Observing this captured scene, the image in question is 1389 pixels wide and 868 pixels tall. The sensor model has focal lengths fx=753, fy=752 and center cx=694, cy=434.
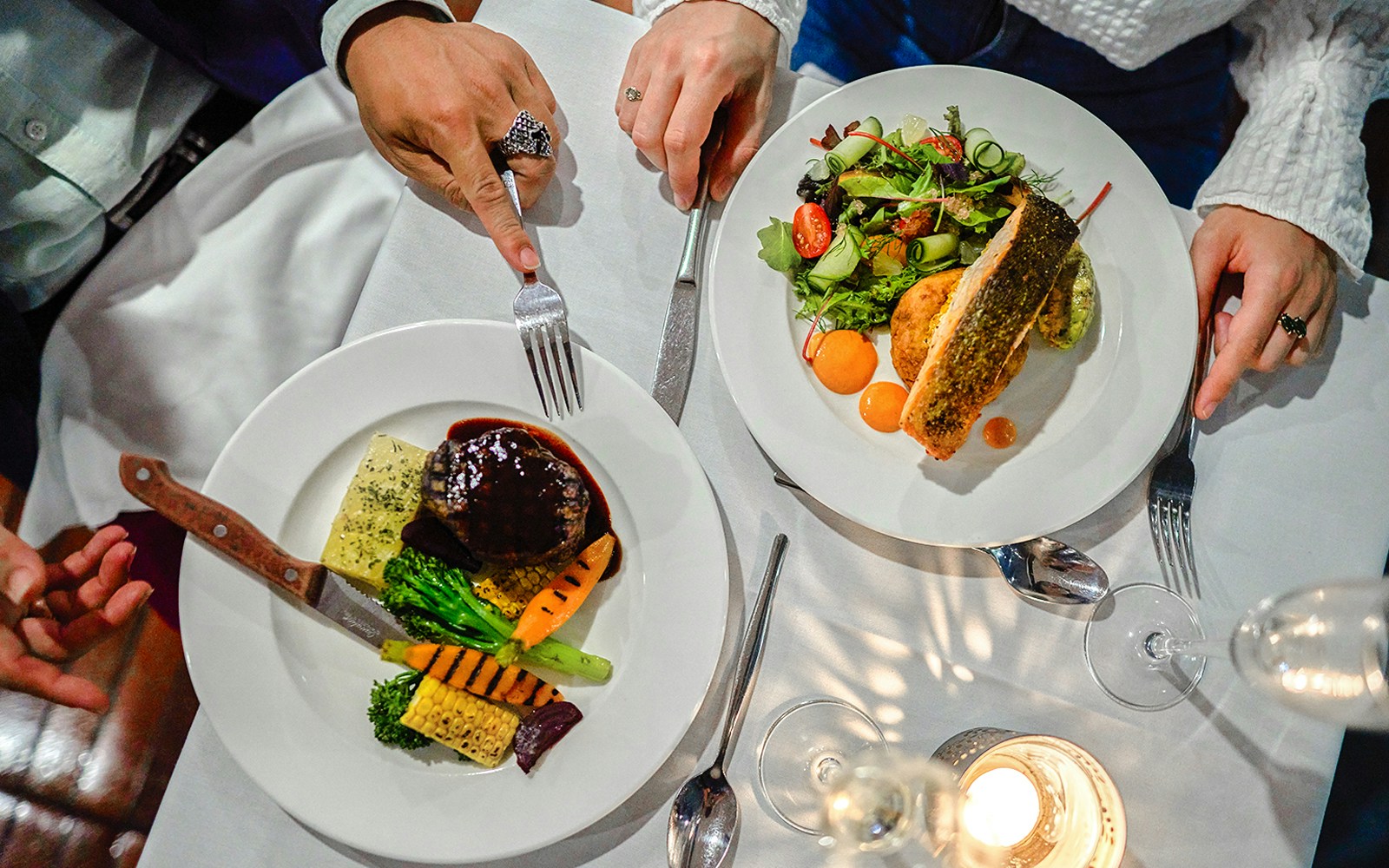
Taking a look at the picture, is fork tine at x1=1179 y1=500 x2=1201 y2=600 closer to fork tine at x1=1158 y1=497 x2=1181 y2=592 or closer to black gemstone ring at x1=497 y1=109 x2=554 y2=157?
fork tine at x1=1158 y1=497 x2=1181 y2=592

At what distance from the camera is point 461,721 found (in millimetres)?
1320

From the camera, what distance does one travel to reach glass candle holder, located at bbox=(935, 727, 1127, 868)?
1227 millimetres

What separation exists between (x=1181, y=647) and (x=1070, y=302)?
0.67m

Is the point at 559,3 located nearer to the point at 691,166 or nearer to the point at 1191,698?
the point at 691,166

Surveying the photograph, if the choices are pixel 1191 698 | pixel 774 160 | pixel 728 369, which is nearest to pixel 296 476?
pixel 728 369

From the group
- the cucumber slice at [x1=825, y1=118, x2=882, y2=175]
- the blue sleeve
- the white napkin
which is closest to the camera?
the cucumber slice at [x1=825, y1=118, x2=882, y2=175]

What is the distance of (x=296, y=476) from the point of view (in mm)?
1386

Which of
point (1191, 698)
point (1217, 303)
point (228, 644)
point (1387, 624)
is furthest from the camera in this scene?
point (1217, 303)

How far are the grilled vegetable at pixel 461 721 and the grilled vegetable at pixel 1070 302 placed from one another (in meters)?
1.26

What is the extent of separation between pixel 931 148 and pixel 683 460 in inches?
30.6

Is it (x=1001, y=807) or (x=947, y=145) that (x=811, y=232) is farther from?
(x=1001, y=807)

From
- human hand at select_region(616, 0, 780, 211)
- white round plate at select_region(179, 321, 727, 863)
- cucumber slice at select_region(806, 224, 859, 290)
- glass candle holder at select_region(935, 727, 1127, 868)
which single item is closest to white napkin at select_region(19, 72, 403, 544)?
white round plate at select_region(179, 321, 727, 863)

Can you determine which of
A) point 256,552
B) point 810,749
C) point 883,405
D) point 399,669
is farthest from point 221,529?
point 883,405

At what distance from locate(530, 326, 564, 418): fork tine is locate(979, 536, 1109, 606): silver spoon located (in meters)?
0.85
